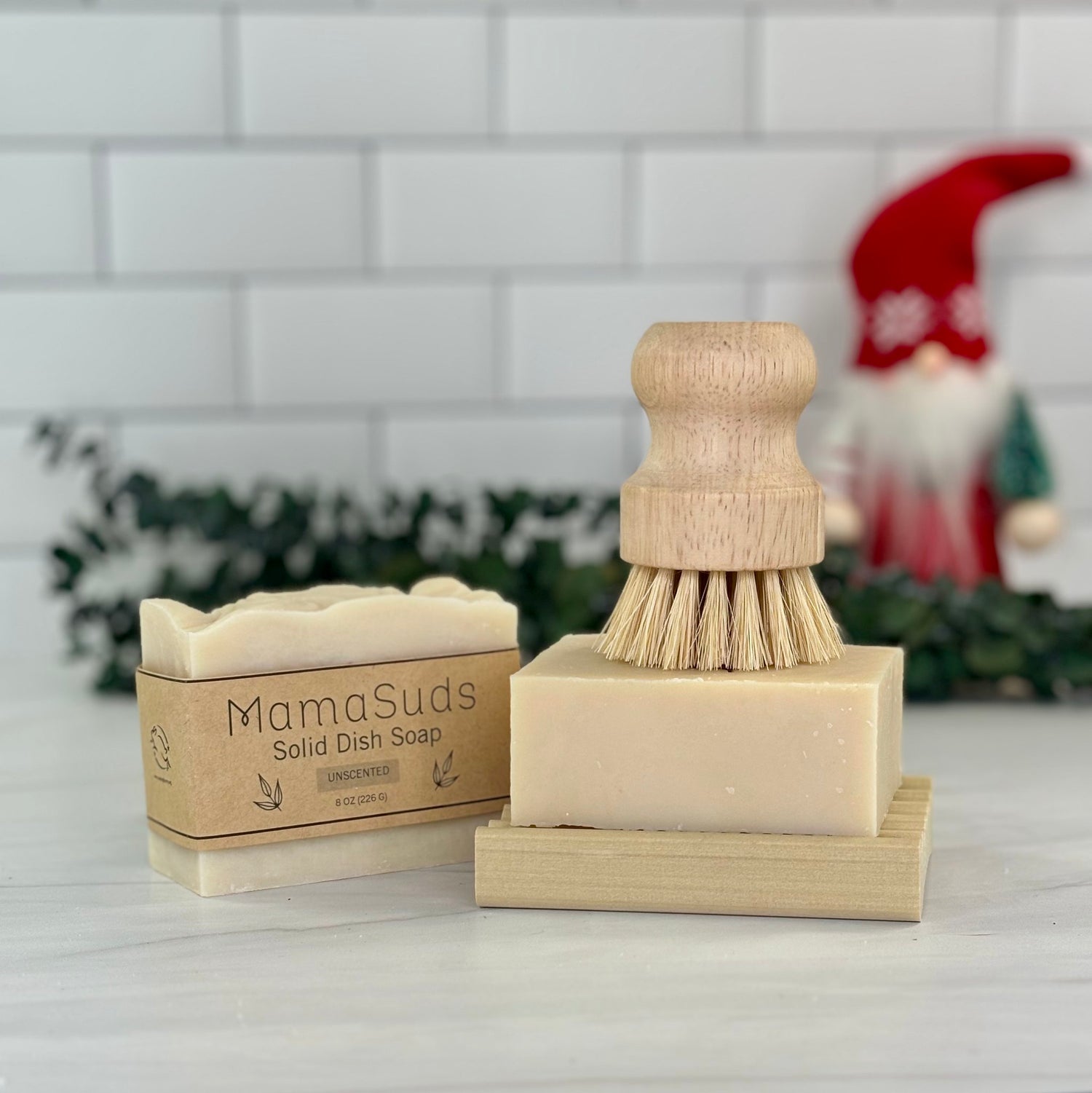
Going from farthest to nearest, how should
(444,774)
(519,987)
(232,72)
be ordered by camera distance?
1. (232,72)
2. (444,774)
3. (519,987)

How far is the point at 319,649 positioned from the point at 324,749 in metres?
0.04

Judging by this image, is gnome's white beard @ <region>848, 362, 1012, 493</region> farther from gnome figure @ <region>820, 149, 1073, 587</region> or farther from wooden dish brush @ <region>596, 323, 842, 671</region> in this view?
wooden dish brush @ <region>596, 323, 842, 671</region>

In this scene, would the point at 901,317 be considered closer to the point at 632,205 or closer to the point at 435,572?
the point at 632,205

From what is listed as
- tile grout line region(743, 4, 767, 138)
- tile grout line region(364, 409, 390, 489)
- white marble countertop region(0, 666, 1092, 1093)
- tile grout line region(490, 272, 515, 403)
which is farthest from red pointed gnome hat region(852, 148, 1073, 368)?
white marble countertop region(0, 666, 1092, 1093)

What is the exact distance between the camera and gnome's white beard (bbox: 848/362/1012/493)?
37.7 inches

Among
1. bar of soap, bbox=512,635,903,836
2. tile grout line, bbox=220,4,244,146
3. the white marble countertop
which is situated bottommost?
the white marble countertop

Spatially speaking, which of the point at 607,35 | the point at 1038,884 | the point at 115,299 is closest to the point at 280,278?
the point at 115,299

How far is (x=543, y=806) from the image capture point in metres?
0.49

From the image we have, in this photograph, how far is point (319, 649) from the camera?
50cm

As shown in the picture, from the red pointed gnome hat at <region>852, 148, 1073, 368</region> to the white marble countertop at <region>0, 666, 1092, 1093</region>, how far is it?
48 cm

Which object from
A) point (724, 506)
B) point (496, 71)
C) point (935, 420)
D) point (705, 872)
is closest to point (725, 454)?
point (724, 506)

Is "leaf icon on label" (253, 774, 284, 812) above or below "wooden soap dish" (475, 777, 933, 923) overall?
above

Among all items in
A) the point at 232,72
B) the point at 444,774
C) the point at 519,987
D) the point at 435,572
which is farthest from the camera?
the point at 232,72

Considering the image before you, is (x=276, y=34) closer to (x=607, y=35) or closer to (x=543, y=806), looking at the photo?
(x=607, y=35)
